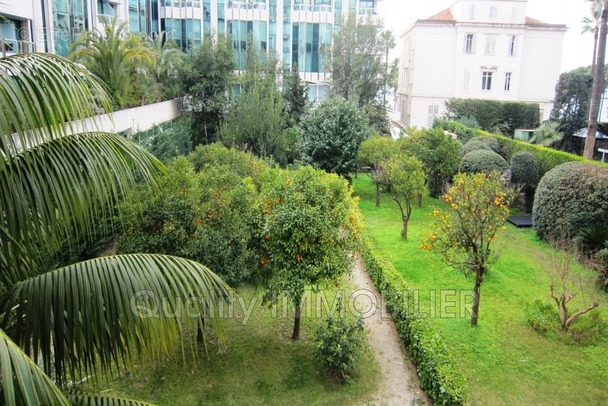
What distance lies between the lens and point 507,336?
10.1 metres

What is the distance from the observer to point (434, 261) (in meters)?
14.4

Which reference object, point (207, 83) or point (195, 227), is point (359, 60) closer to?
point (207, 83)

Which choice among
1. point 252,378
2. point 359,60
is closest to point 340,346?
point 252,378

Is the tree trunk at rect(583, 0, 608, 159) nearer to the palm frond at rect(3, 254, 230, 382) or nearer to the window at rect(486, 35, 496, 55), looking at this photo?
the window at rect(486, 35, 496, 55)

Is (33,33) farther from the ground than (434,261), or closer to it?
farther from the ground

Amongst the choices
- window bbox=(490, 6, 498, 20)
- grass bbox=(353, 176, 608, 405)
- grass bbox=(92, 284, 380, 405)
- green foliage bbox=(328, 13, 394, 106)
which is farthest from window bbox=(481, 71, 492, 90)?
grass bbox=(92, 284, 380, 405)

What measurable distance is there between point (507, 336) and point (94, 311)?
9312mm

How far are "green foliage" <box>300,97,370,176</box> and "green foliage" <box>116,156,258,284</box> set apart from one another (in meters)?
13.9

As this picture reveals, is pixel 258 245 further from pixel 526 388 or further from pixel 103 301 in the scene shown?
pixel 103 301

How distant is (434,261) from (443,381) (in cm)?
697

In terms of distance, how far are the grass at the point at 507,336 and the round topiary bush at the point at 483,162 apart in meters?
4.72

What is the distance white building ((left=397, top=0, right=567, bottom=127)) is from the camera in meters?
37.2

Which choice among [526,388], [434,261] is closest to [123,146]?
[526,388]

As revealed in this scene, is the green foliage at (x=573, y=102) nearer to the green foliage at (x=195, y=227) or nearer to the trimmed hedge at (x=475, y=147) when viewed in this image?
the trimmed hedge at (x=475, y=147)
